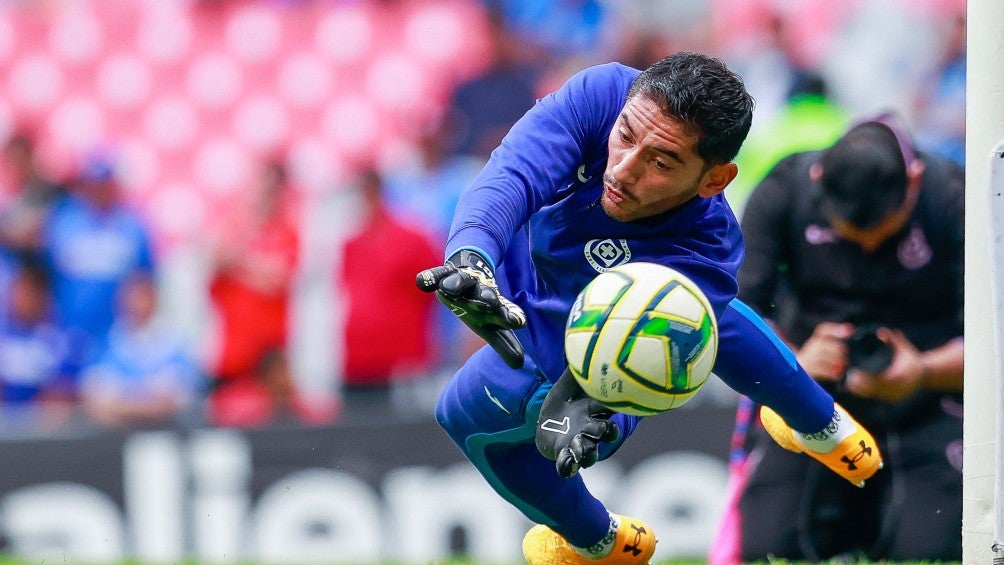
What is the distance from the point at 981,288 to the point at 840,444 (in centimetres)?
120

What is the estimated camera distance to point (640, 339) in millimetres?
4672

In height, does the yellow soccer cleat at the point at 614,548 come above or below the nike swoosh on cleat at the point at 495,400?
below

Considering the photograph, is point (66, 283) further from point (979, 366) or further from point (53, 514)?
point (979, 366)

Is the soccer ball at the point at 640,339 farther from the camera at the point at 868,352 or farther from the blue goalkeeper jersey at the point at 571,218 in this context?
the camera at the point at 868,352

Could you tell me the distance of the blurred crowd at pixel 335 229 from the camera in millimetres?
11086

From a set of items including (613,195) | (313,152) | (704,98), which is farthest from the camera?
(313,152)

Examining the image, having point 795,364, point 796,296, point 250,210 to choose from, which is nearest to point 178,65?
point 250,210

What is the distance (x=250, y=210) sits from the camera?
11820 mm

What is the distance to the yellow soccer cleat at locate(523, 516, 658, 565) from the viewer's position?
620 centimetres

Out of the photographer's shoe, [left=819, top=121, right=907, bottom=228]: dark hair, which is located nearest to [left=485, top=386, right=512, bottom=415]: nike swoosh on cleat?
the photographer's shoe

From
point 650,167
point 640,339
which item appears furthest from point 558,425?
point 650,167

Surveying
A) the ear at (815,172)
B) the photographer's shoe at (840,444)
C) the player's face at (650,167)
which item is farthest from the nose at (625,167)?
the ear at (815,172)

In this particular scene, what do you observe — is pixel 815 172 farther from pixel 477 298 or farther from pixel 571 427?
pixel 477 298

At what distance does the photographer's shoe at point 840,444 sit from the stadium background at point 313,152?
3516 mm
